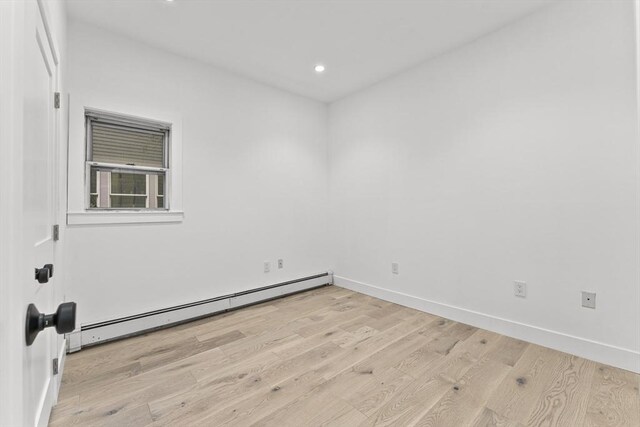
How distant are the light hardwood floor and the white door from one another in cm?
49

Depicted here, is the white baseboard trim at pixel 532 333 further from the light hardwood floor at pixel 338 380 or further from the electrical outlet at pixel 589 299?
the electrical outlet at pixel 589 299

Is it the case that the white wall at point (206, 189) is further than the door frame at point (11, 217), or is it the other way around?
the white wall at point (206, 189)

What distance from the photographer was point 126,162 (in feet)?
8.81

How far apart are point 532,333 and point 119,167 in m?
3.86

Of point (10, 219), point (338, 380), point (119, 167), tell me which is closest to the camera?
point (10, 219)

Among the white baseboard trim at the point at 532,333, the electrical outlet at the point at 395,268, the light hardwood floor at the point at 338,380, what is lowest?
the light hardwood floor at the point at 338,380

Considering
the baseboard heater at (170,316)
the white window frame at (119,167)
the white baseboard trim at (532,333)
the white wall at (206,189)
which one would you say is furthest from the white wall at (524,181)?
the white window frame at (119,167)

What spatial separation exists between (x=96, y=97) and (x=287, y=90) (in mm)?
2063

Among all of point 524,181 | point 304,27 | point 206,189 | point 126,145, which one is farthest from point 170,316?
point 524,181

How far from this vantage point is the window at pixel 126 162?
252 centimetres

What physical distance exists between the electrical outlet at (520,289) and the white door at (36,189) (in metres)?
2.99

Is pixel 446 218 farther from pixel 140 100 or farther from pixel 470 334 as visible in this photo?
pixel 140 100

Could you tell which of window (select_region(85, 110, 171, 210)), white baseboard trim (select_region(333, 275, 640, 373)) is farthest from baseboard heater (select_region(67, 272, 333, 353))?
white baseboard trim (select_region(333, 275, 640, 373))

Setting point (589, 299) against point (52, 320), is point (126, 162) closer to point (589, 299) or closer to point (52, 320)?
point (52, 320)
